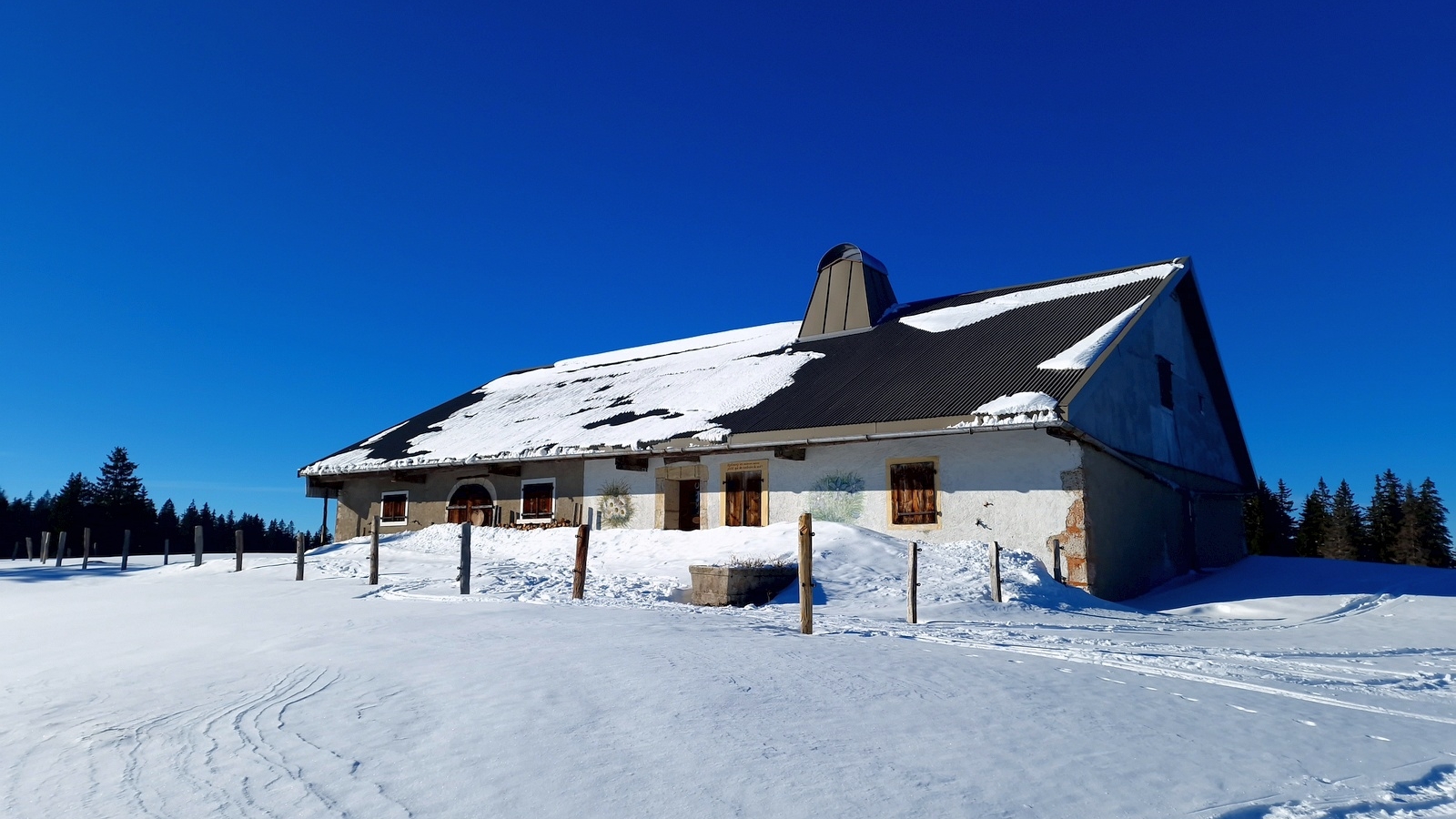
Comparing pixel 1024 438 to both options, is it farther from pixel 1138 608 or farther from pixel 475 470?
pixel 475 470

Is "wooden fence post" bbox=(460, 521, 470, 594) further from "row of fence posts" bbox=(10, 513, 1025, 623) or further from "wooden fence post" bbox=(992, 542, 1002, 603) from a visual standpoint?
"wooden fence post" bbox=(992, 542, 1002, 603)

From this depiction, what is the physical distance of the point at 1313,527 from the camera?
157ft

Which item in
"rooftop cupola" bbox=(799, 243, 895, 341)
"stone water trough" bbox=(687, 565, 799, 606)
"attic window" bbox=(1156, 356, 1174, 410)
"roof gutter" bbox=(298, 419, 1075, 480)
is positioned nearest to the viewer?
"stone water trough" bbox=(687, 565, 799, 606)

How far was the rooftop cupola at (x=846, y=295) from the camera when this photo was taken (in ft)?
74.8

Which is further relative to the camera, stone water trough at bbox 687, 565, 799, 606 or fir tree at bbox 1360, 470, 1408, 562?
fir tree at bbox 1360, 470, 1408, 562

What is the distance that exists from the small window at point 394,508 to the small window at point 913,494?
13805mm

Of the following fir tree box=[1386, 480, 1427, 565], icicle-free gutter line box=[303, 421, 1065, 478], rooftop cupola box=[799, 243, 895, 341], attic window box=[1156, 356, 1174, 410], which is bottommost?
fir tree box=[1386, 480, 1427, 565]

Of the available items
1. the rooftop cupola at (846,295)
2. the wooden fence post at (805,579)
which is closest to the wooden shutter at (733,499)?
the rooftop cupola at (846,295)

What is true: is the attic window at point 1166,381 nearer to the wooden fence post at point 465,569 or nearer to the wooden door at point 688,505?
the wooden door at point 688,505

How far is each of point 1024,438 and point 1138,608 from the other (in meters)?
3.28

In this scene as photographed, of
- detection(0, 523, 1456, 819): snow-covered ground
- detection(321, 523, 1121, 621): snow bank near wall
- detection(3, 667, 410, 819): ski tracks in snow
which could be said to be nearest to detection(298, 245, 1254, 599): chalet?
detection(321, 523, 1121, 621): snow bank near wall

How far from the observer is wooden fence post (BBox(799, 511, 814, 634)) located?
8.54 m

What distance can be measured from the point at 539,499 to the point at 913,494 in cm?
951

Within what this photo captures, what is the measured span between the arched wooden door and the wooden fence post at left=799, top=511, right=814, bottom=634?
45.9ft
